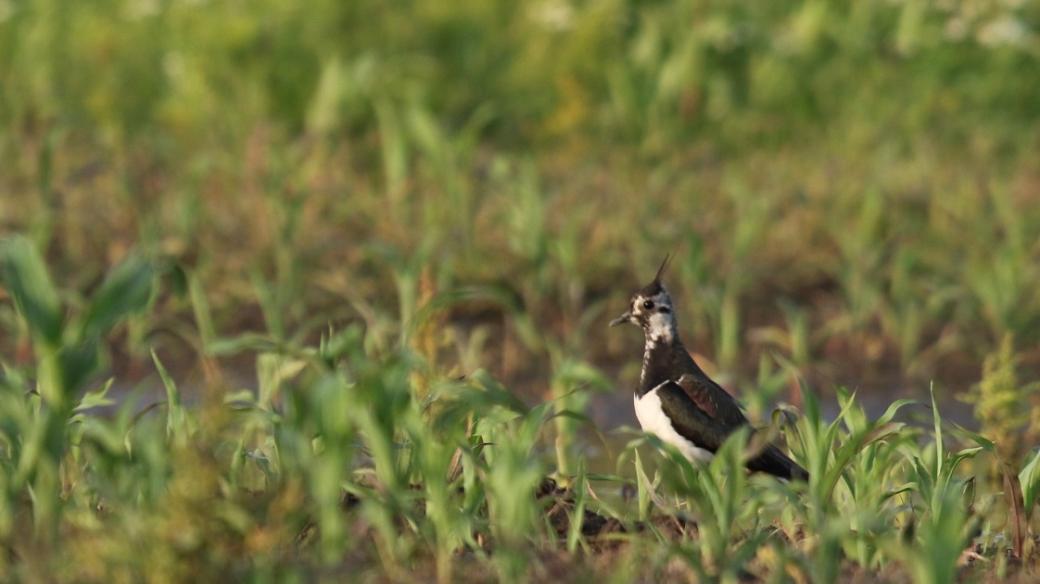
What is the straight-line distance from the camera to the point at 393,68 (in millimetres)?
10141

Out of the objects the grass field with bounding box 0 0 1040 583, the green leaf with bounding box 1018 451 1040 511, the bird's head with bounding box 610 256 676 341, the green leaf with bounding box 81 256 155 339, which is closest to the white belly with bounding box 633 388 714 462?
the grass field with bounding box 0 0 1040 583

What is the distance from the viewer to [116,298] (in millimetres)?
3889

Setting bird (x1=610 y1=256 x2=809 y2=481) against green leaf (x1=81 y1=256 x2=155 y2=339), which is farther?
bird (x1=610 y1=256 x2=809 y2=481)

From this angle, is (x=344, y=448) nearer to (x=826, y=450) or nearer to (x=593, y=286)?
(x=826, y=450)

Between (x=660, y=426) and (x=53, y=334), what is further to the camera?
(x=660, y=426)

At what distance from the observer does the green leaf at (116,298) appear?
12.7 feet

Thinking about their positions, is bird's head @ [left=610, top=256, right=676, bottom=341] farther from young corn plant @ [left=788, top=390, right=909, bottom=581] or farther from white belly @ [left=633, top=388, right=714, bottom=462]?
young corn plant @ [left=788, top=390, right=909, bottom=581]

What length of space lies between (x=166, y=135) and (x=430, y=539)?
6.16 metres

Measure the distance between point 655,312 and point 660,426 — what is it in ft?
1.52

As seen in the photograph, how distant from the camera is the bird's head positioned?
5.56 m

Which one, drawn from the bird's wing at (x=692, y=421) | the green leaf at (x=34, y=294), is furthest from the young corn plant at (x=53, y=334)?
the bird's wing at (x=692, y=421)

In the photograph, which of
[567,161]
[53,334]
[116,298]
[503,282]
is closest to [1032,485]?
[116,298]

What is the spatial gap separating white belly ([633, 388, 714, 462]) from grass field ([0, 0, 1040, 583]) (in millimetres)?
115

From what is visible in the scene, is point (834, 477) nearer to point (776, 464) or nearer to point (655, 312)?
point (776, 464)
